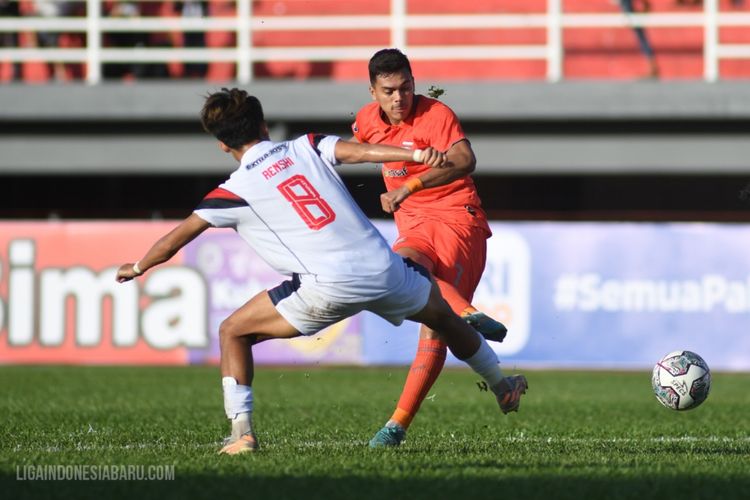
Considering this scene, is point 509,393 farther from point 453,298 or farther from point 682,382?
point 682,382

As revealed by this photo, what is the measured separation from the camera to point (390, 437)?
7.41 metres

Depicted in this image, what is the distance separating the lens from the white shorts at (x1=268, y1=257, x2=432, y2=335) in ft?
21.0

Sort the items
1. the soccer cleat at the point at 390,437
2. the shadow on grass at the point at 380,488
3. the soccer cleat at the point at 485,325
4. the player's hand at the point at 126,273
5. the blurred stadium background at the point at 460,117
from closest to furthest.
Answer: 1. the shadow on grass at the point at 380,488
2. the player's hand at the point at 126,273
3. the soccer cleat at the point at 485,325
4. the soccer cleat at the point at 390,437
5. the blurred stadium background at the point at 460,117

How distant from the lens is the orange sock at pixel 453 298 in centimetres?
729

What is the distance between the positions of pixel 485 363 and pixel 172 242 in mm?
1923

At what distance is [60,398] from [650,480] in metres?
7.43

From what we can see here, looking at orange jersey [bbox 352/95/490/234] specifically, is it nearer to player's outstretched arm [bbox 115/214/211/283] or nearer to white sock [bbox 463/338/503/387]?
white sock [bbox 463/338/503/387]

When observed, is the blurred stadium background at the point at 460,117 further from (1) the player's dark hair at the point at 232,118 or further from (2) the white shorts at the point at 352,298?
(1) the player's dark hair at the point at 232,118

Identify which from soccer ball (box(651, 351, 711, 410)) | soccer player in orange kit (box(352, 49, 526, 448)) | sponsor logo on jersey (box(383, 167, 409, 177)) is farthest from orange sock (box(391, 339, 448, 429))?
soccer ball (box(651, 351, 711, 410))

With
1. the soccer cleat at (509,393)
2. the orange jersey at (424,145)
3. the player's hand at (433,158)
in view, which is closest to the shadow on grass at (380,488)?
the soccer cleat at (509,393)

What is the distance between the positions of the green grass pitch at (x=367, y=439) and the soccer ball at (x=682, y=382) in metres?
0.25

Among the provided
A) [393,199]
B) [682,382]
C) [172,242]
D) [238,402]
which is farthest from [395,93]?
[682,382]

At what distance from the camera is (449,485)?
5.74 meters

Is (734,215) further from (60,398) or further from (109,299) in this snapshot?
(60,398)
